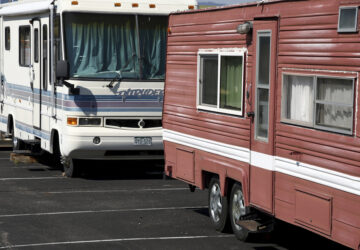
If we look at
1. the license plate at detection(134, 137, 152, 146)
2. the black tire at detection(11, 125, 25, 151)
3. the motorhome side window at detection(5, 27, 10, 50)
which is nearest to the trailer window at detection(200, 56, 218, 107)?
the license plate at detection(134, 137, 152, 146)

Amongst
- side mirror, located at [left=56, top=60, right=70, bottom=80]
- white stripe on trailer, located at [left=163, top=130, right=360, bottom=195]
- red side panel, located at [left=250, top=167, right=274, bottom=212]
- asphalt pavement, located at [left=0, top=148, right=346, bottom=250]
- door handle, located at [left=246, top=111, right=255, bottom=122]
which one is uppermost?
side mirror, located at [left=56, top=60, right=70, bottom=80]

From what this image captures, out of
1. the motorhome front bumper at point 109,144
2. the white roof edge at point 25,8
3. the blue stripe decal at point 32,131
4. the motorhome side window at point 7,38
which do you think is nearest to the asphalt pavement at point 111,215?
the motorhome front bumper at point 109,144

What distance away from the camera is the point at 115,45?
51.9ft

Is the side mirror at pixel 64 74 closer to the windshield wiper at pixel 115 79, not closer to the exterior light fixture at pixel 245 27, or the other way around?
the windshield wiper at pixel 115 79

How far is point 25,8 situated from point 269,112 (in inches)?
372

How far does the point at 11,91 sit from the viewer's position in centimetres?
1928

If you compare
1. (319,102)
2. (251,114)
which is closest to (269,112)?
(251,114)

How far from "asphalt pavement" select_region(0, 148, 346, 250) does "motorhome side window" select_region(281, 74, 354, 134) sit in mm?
1956

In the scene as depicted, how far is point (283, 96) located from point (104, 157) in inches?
276

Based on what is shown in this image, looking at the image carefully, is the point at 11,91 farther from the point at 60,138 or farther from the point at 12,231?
the point at 12,231

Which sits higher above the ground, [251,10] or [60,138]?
[251,10]

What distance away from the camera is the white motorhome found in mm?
15492

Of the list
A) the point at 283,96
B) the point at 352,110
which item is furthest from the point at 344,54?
the point at 283,96

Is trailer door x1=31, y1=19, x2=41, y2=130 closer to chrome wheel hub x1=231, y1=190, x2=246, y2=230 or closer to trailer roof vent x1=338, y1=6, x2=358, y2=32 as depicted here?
chrome wheel hub x1=231, y1=190, x2=246, y2=230
